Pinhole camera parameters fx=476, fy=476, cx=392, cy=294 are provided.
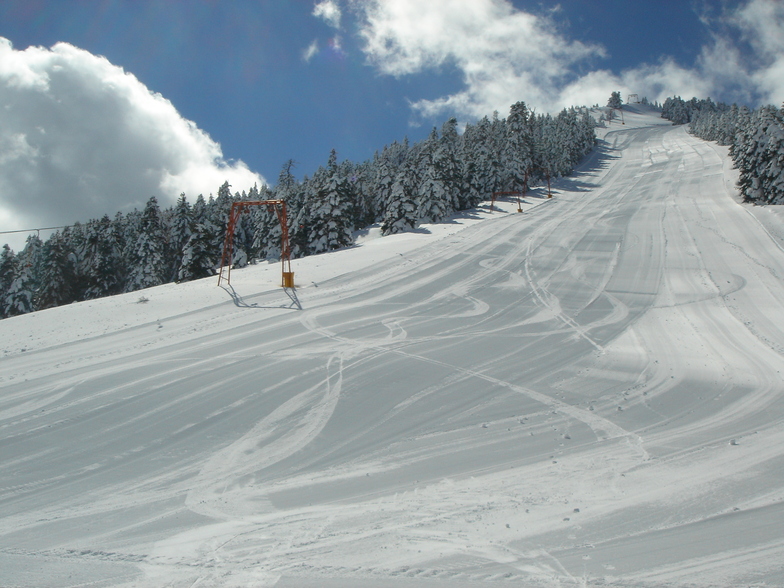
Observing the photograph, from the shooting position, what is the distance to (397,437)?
314 inches

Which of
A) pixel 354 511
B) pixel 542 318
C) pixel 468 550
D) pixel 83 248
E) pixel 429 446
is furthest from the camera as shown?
pixel 83 248

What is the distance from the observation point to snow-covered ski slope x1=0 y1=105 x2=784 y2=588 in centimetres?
499

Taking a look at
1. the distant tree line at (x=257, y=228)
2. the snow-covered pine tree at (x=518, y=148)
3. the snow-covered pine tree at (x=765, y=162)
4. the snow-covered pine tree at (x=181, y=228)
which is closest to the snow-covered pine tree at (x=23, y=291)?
the distant tree line at (x=257, y=228)

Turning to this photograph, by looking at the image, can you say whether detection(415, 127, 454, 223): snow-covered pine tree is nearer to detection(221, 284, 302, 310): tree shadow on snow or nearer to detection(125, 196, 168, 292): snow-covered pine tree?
detection(125, 196, 168, 292): snow-covered pine tree

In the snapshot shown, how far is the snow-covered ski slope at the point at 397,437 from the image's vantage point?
4.99 m

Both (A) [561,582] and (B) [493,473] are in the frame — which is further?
(B) [493,473]

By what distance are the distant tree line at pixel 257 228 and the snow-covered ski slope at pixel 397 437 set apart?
900 inches

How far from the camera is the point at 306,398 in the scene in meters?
9.53

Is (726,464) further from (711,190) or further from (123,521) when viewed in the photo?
(711,190)

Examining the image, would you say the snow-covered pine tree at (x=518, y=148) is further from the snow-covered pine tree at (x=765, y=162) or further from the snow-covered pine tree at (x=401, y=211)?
the snow-covered pine tree at (x=765, y=162)

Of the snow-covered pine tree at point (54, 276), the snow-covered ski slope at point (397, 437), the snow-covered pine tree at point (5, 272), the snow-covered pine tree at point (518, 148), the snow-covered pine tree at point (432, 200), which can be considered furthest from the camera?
the snow-covered pine tree at point (518, 148)

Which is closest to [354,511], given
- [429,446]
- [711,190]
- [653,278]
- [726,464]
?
[429,446]

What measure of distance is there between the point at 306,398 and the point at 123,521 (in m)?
4.04

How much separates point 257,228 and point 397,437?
162 feet
